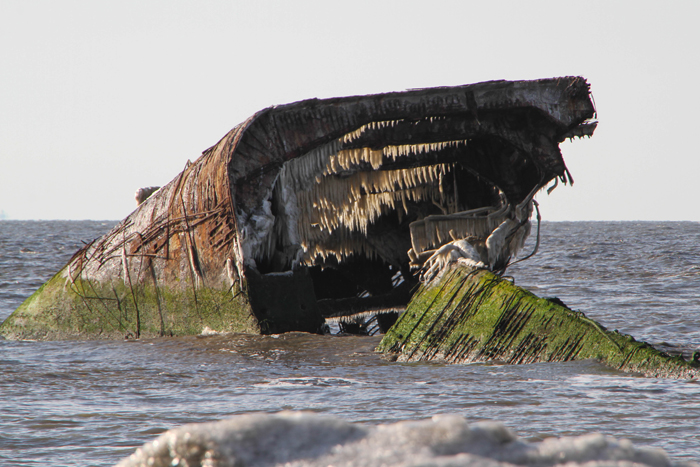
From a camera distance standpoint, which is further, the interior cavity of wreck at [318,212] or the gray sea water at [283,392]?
the interior cavity of wreck at [318,212]

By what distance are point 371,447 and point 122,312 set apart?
25.0ft

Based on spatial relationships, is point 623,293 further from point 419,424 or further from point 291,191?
point 419,424

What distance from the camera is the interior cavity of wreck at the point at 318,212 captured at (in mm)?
7520

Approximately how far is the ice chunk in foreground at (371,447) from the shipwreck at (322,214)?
434 cm

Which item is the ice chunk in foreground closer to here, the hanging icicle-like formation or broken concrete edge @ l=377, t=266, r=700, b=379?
broken concrete edge @ l=377, t=266, r=700, b=379

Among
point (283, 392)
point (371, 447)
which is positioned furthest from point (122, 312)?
point (371, 447)

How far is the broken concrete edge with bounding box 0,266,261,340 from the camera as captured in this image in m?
7.91

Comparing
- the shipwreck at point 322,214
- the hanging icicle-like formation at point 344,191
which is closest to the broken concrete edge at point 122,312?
the shipwreck at point 322,214

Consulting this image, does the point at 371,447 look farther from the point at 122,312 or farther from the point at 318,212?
the point at 122,312

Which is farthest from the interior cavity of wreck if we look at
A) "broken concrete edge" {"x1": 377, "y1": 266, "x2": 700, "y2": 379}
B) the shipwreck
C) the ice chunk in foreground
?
the ice chunk in foreground

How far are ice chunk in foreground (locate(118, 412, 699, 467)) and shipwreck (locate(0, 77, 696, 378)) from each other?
171 inches

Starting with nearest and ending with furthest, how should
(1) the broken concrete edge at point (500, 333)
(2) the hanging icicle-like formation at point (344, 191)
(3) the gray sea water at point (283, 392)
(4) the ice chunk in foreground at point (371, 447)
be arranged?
(4) the ice chunk in foreground at point (371, 447)
(3) the gray sea water at point (283, 392)
(1) the broken concrete edge at point (500, 333)
(2) the hanging icicle-like formation at point (344, 191)

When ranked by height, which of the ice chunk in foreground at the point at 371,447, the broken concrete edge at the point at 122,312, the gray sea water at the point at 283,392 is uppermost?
the ice chunk in foreground at the point at 371,447

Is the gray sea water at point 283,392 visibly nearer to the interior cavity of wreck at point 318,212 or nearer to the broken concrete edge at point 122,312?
the broken concrete edge at point 122,312
